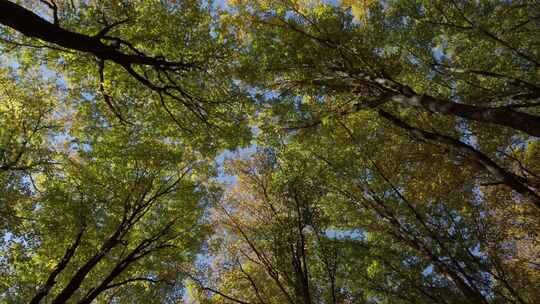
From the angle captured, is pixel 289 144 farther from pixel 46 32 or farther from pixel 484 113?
pixel 46 32

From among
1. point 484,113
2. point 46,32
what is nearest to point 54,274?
point 46,32

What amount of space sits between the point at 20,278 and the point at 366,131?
10.7 meters

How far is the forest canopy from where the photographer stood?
739 cm

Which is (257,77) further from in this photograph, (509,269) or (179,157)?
(509,269)

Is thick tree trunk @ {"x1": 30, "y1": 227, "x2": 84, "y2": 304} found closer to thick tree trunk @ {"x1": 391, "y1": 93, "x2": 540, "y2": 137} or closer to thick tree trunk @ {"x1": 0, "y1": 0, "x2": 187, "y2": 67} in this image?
thick tree trunk @ {"x1": 0, "y1": 0, "x2": 187, "y2": 67}

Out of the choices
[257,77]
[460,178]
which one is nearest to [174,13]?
[257,77]

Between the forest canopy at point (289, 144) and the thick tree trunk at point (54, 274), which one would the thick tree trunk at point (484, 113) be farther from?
the thick tree trunk at point (54, 274)

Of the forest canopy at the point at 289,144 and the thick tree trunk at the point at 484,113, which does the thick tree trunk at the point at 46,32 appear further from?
the thick tree trunk at the point at 484,113

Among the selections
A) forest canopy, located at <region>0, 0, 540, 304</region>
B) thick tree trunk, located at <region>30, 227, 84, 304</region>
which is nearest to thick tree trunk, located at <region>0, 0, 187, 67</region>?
forest canopy, located at <region>0, 0, 540, 304</region>

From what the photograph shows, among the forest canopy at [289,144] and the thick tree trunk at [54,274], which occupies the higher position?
the forest canopy at [289,144]

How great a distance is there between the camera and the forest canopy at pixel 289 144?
7.39m

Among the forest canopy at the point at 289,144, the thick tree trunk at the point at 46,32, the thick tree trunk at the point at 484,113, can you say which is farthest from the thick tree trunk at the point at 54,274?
the thick tree trunk at the point at 484,113

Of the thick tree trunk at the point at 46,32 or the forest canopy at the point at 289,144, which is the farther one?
the forest canopy at the point at 289,144

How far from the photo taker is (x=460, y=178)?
31.1ft
